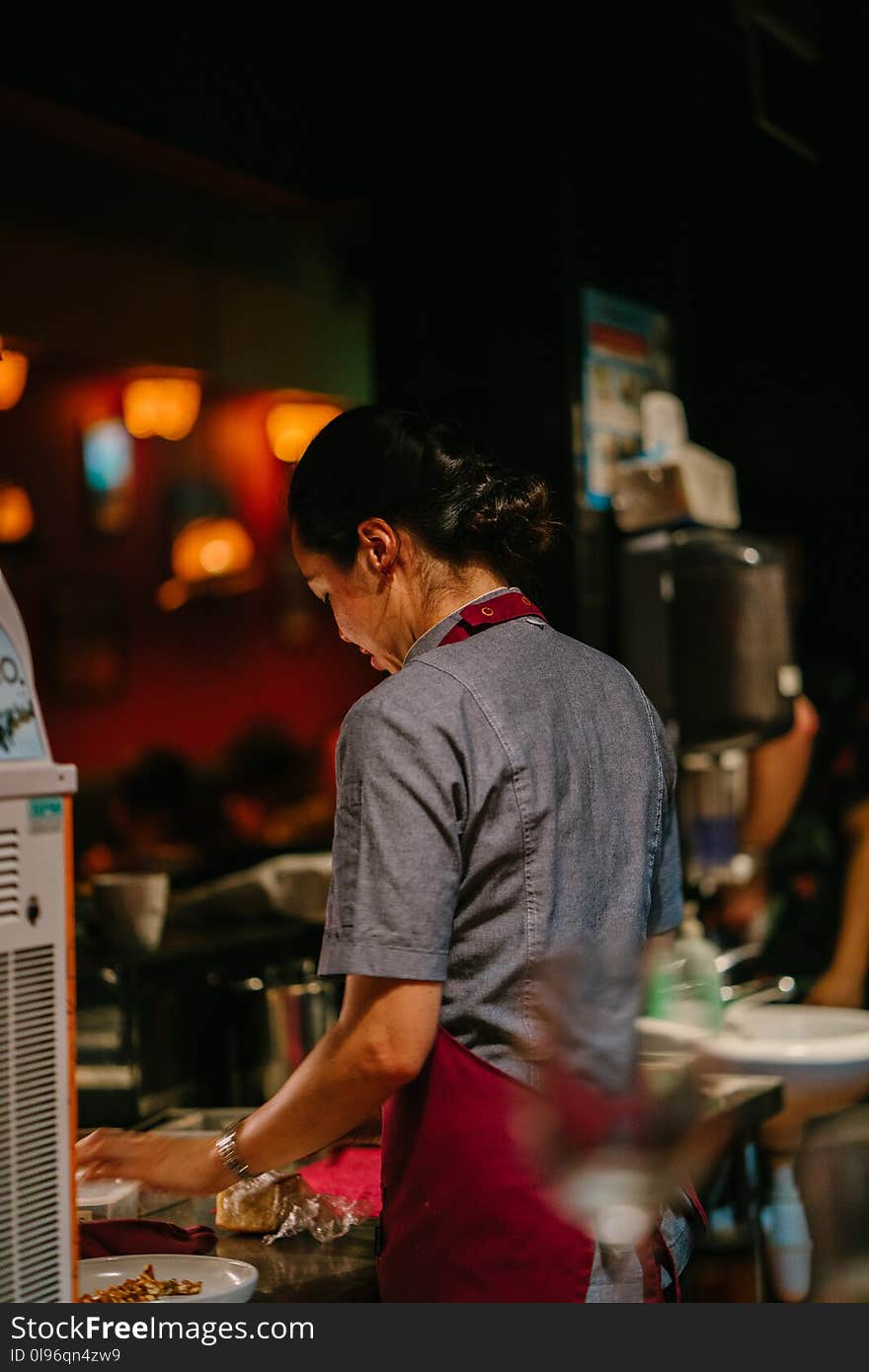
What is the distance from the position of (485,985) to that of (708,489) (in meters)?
2.42

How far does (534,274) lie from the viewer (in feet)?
11.9

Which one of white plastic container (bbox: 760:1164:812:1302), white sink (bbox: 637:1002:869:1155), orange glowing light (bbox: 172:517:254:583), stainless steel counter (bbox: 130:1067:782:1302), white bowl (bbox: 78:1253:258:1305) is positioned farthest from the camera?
orange glowing light (bbox: 172:517:254:583)

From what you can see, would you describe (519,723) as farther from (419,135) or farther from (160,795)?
(160,795)

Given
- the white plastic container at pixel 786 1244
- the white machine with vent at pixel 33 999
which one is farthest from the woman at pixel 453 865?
the white plastic container at pixel 786 1244

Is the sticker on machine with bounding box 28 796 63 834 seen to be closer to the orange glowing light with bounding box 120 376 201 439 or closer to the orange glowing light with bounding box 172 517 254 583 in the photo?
the orange glowing light with bounding box 120 376 201 439

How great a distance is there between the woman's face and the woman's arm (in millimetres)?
453

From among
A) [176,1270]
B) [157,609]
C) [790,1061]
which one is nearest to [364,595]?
[176,1270]

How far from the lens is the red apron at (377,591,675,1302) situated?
161 centimetres

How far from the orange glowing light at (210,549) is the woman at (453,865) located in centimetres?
561

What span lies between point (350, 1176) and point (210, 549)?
548 cm

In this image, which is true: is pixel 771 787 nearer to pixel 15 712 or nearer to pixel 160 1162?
pixel 160 1162

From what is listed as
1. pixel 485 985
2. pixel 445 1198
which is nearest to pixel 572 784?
pixel 485 985

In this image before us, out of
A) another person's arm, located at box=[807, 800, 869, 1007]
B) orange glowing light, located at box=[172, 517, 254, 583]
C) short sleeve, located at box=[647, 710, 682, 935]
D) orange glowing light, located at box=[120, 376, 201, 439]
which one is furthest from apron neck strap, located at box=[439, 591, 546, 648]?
orange glowing light, located at box=[172, 517, 254, 583]

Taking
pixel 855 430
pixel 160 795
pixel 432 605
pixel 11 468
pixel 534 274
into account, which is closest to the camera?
pixel 432 605
